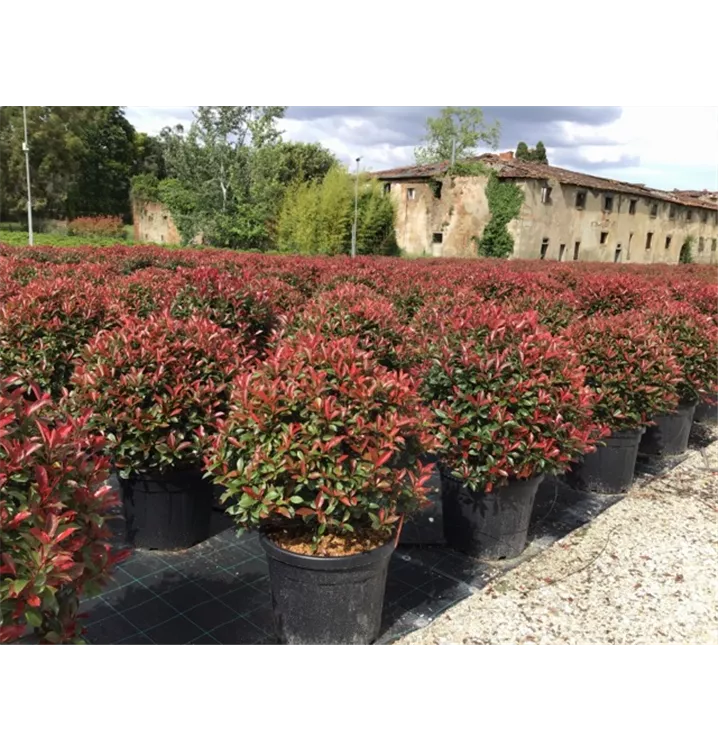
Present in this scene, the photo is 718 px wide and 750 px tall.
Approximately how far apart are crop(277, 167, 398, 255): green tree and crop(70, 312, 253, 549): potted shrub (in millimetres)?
30650

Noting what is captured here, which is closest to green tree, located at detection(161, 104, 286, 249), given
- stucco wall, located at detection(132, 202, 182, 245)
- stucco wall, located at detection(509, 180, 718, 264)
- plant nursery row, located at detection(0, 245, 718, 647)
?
stucco wall, located at detection(132, 202, 182, 245)

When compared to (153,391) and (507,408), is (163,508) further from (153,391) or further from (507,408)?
(507,408)

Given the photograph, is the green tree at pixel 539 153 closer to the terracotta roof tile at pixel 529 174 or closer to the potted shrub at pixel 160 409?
the terracotta roof tile at pixel 529 174

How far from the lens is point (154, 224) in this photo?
41.2 metres

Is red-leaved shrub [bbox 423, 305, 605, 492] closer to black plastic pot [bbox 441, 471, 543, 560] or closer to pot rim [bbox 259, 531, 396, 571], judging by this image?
black plastic pot [bbox 441, 471, 543, 560]

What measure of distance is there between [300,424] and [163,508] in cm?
154

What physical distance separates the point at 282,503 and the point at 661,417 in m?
4.86

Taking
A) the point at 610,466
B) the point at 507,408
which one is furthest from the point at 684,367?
the point at 507,408

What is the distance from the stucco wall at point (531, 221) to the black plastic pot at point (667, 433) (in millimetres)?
28297

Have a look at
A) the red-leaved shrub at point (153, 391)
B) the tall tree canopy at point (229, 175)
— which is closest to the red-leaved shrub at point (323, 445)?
the red-leaved shrub at point (153, 391)

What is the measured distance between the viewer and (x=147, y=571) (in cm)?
361

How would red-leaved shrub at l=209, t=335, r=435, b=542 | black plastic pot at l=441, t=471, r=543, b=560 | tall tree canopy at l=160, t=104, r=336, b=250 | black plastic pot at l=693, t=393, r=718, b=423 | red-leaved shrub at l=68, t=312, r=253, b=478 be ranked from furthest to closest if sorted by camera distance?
tall tree canopy at l=160, t=104, r=336, b=250
black plastic pot at l=693, t=393, r=718, b=423
black plastic pot at l=441, t=471, r=543, b=560
red-leaved shrub at l=68, t=312, r=253, b=478
red-leaved shrub at l=209, t=335, r=435, b=542

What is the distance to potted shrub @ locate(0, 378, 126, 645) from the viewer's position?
1.57m

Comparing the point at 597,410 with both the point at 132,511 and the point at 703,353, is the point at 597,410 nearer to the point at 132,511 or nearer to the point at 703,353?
the point at 703,353
